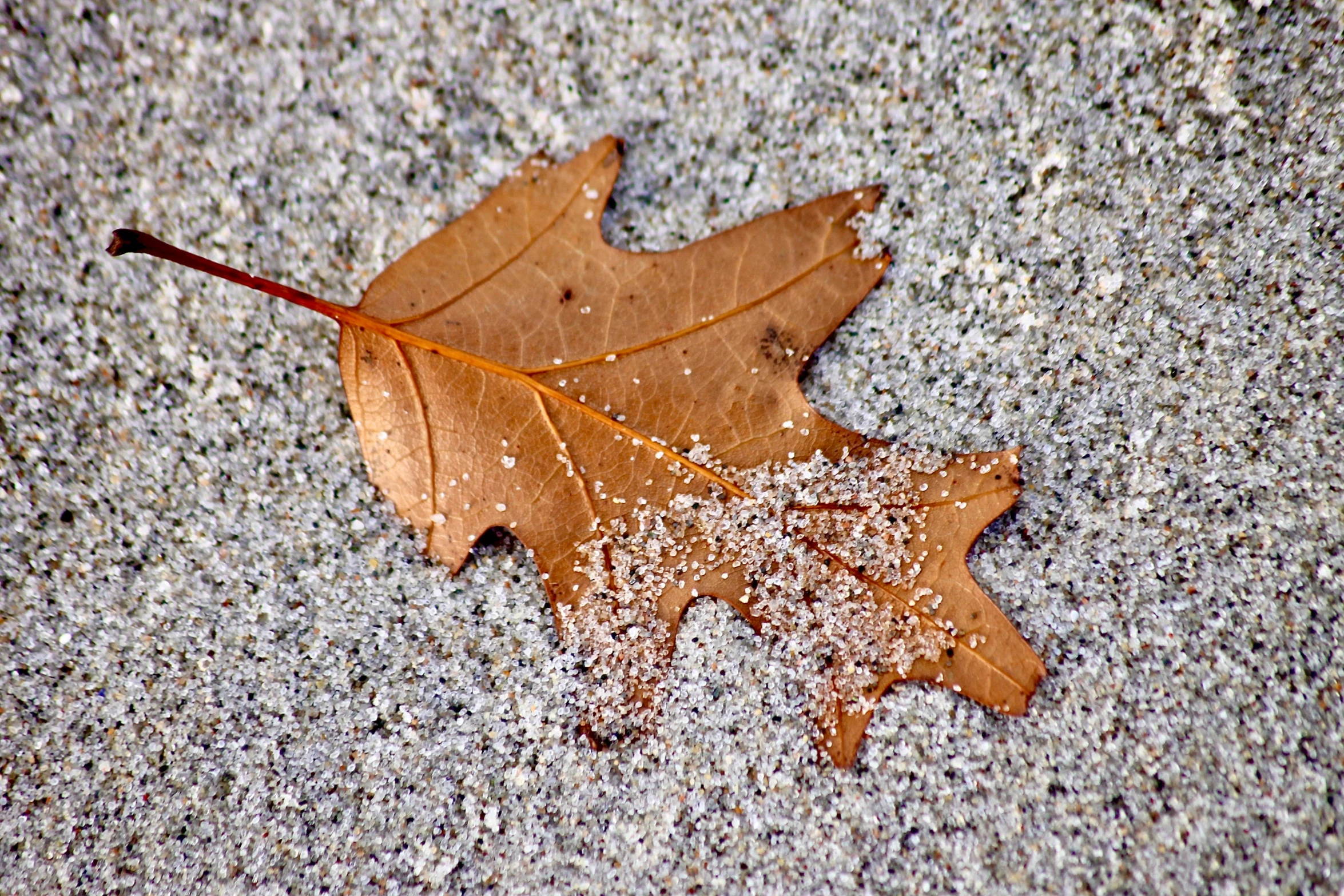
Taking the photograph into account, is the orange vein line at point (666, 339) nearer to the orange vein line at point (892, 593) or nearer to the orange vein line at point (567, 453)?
the orange vein line at point (567, 453)

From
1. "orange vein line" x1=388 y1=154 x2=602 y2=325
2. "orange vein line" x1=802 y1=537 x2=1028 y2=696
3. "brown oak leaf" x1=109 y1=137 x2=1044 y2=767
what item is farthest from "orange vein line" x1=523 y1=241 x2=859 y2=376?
"orange vein line" x1=802 y1=537 x2=1028 y2=696

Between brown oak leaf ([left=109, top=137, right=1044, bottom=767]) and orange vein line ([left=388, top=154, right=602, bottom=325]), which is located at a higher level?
orange vein line ([left=388, top=154, right=602, bottom=325])

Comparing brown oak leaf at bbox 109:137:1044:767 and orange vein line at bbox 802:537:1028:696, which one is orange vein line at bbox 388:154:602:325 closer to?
brown oak leaf at bbox 109:137:1044:767

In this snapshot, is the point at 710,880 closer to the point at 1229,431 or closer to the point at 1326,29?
the point at 1229,431

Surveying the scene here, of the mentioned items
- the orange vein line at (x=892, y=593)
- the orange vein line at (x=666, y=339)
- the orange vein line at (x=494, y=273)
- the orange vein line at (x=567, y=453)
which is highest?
the orange vein line at (x=494, y=273)

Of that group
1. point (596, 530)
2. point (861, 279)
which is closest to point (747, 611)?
point (596, 530)

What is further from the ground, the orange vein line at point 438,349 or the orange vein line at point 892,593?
the orange vein line at point 438,349

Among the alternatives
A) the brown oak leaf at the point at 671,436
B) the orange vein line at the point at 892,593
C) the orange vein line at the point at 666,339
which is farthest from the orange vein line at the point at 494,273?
the orange vein line at the point at 892,593
